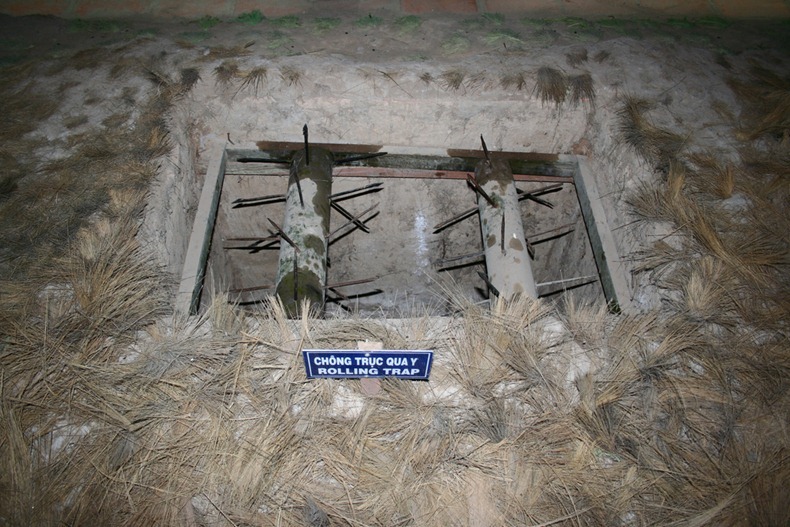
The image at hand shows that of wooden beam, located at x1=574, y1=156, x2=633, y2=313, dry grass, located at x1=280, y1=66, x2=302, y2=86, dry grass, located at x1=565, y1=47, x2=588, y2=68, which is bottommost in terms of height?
wooden beam, located at x1=574, y1=156, x2=633, y2=313

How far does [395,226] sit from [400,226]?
0.04 m

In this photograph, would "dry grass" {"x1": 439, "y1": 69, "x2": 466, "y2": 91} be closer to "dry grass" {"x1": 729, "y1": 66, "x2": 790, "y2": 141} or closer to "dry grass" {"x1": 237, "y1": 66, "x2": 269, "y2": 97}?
"dry grass" {"x1": 237, "y1": 66, "x2": 269, "y2": 97}

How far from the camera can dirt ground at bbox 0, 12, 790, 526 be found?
65.5 inches

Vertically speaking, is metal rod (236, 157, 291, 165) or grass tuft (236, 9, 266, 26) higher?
grass tuft (236, 9, 266, 26)

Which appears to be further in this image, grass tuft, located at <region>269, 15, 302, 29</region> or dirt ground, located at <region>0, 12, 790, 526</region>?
grass tuft, located at <region>269, 15, 302, 29</region>

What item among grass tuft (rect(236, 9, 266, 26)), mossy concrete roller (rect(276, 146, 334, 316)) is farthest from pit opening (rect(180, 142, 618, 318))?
grass tuft (rect(236, 9, 266, 26))

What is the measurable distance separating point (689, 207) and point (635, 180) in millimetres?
390

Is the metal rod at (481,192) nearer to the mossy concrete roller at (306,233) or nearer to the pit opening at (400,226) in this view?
the pit opening at (400,226)

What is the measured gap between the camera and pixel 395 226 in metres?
3.96

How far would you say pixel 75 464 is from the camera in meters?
1.67

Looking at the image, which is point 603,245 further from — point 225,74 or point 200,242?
point 225,74

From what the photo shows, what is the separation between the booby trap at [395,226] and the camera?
2.68 meters

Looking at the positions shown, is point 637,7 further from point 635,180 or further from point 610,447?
point 610,447

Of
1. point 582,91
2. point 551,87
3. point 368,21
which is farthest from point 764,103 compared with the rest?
point 368,21
